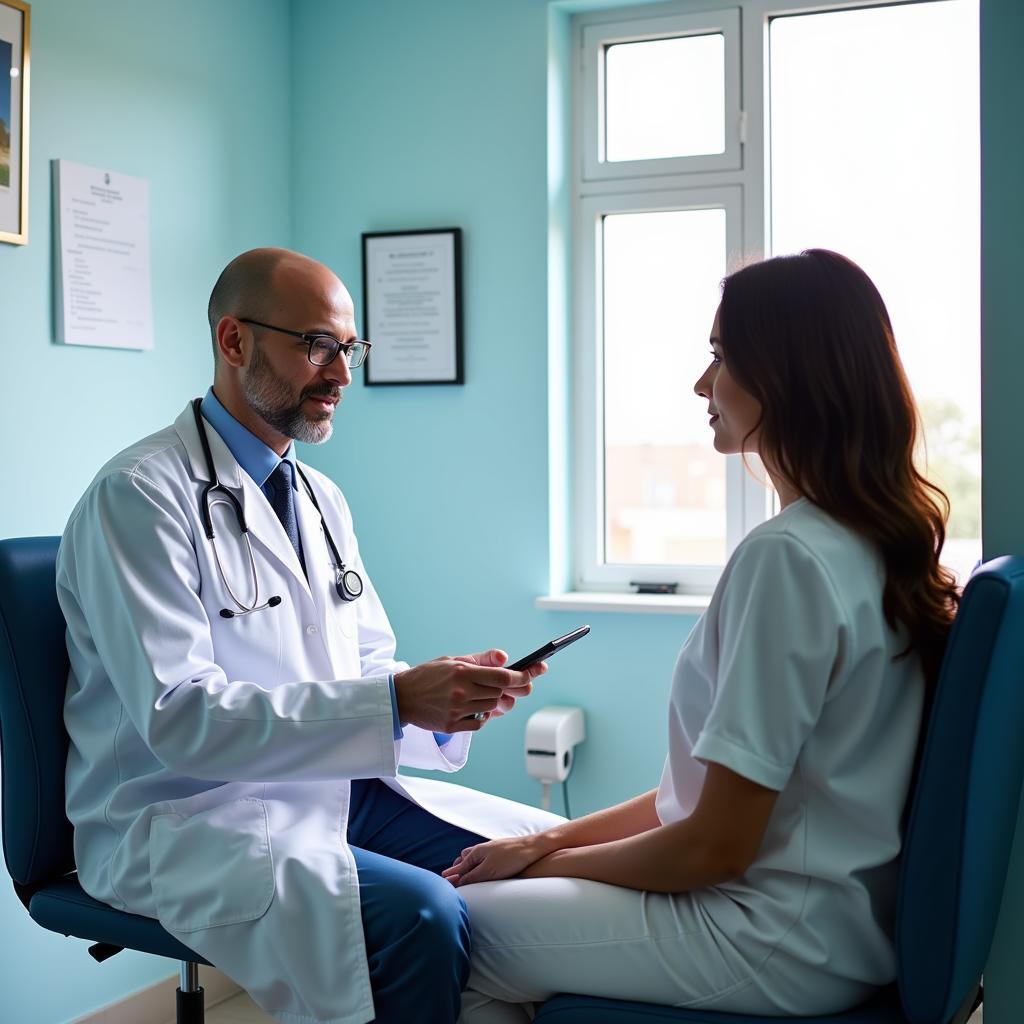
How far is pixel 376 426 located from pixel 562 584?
635 millimetres

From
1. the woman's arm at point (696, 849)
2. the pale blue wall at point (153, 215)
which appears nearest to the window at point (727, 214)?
the pale blue wall at point (153, 215)

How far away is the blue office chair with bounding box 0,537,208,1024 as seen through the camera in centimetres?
155

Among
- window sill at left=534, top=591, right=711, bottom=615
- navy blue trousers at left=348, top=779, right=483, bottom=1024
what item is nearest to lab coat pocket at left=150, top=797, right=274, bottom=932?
navy blue trousers at left=348, top=779, right=483, bottom=1024

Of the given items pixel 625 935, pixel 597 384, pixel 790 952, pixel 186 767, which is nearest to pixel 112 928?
pixel 186 767

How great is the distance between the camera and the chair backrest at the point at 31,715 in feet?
5.11

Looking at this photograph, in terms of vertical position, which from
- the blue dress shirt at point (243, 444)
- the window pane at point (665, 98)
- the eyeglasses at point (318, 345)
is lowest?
the blue dress shirt at point (243, 444)

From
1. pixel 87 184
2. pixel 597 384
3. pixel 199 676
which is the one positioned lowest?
pixel 199 676

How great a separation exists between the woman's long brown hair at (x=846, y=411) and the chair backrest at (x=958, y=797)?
89 millimetres

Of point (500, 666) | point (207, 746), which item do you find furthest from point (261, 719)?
point (500, 666)

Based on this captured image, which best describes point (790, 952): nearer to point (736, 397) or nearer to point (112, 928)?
point (736, 397)

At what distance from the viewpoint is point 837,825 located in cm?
123

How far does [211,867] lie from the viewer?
56.2 inches

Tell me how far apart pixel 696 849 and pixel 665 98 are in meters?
2.15

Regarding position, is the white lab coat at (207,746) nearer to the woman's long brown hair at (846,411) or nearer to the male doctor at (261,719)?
the male doctor at (261,719)
